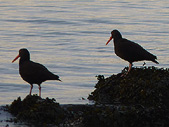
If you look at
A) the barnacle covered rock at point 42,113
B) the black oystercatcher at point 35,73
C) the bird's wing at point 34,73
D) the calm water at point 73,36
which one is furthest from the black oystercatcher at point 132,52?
the barnacle covered rock at point 42,113

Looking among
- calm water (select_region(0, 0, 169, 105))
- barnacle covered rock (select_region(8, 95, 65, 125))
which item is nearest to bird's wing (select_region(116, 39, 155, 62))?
calm water (select_region(0, 0, 169, 105))

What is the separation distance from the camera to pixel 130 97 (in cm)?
982

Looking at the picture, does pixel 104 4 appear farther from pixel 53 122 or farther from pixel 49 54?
pixel 53 122

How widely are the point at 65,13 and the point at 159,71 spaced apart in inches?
704

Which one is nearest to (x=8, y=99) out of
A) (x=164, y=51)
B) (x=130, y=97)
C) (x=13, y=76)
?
(x=13, y=76)

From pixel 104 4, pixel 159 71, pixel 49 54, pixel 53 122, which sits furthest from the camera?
pixel 104 4

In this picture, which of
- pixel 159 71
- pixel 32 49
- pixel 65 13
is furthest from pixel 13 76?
pixel 65 13

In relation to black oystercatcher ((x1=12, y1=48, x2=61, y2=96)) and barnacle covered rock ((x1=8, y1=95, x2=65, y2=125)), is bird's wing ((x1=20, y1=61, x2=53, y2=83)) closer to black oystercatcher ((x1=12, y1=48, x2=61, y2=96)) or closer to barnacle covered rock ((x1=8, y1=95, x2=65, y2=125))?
black oystercatcher ((x1=12, y1=48, x2=61, y2=96))

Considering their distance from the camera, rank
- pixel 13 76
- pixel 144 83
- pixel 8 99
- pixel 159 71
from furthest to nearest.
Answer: pixel 13 76, pixel 8 99, pixel 159 71, pixel 144 83

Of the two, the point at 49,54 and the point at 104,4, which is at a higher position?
the point at 104,4

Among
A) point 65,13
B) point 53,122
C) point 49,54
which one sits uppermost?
point 65,13

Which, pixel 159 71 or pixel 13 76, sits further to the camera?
pixel 13 76

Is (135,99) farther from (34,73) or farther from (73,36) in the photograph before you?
(73,36)

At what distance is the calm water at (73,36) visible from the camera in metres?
13.5
